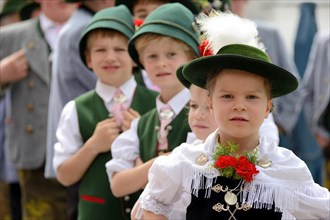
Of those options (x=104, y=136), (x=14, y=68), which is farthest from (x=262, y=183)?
(x=14, y=68)

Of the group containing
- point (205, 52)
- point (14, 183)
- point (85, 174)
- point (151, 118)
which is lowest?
point (14, 183)

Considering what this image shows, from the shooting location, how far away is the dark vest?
430 cm

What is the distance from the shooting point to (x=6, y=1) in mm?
9938

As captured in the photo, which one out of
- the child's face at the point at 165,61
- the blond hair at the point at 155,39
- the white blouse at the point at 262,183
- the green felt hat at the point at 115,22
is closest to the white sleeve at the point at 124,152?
the child's face at the point at 165,61

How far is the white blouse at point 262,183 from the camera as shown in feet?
14.1

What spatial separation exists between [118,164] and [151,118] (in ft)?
0.95

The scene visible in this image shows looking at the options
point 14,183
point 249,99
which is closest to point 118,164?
Result: point 249,99

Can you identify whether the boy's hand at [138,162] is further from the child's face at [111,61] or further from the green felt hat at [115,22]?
the green felt hat at [115,22]

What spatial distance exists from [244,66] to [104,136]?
1.54 meters

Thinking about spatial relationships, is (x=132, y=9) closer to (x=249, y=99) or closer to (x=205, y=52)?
(x=205, y=52)

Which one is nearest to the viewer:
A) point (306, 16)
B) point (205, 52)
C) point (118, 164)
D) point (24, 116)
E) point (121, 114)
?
point (205, 52)

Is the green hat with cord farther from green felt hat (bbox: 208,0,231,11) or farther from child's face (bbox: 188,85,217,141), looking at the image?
green felt hat (bbox: 208,0,231,11)

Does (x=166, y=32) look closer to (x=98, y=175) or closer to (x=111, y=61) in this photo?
(x=111, y=61)

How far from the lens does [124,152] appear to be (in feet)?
17.5
